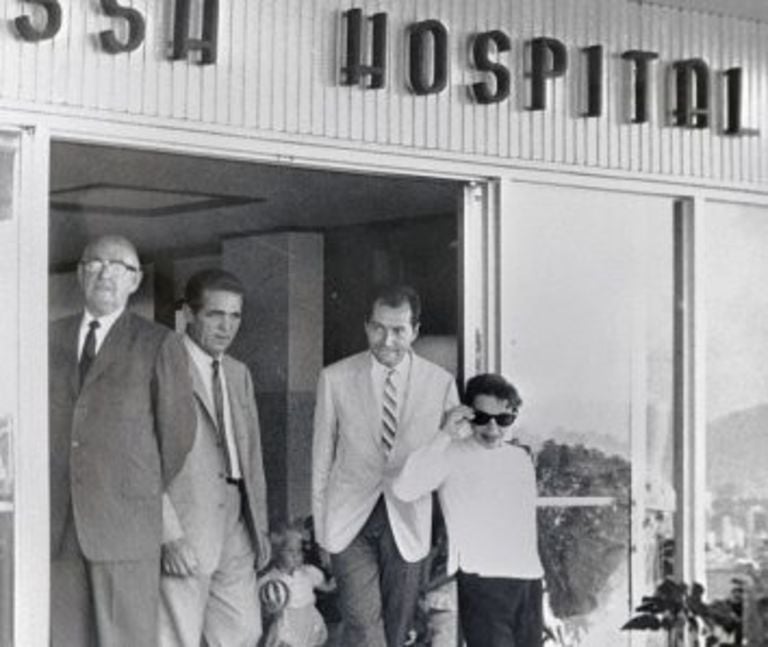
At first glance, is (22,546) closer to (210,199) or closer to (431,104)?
(210,199)

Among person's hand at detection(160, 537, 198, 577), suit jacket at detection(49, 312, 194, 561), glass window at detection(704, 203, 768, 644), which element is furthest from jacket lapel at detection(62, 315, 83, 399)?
glass window at detection(704, 203, 768, 644)

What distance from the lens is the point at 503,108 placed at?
8305 mm

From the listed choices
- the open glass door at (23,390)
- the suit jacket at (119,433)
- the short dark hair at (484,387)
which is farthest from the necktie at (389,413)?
the open glass door at (23,390)

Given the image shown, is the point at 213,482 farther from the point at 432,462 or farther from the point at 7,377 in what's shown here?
the point at 432,462

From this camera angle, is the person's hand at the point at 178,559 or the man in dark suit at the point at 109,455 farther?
the person's hand at the point at 178,559

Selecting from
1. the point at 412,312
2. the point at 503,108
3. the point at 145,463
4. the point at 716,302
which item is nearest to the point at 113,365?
the point at 145,463

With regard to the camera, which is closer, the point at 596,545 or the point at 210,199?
the point at 210,199

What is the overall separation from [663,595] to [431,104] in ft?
7.97

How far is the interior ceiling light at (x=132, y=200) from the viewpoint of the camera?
700cm

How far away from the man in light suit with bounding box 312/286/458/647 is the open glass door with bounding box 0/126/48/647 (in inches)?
52.9

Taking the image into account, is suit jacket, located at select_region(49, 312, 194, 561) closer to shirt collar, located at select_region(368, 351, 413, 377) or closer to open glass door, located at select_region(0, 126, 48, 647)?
open glass door, located at select_region(0, 126, 48, 647)

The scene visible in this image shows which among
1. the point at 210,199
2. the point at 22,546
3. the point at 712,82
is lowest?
the point at 22,546

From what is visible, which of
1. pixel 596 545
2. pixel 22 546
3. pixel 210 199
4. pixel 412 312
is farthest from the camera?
pixel 596 545

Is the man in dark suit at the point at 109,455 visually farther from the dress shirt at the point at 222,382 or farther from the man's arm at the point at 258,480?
the man's arm at the point at 258,480
